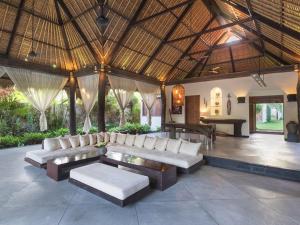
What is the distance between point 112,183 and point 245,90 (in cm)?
889

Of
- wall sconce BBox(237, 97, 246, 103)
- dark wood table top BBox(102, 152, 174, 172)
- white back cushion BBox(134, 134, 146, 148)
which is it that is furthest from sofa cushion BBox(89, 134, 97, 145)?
wall sconce BBox(237, 97, 246, 103)

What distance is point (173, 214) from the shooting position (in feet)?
8.59

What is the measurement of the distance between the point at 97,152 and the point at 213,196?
10.6 feet

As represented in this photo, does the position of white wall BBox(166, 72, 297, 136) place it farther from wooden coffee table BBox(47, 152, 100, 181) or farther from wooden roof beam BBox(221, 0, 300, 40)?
wooden coffee table BBox(47, 152, 100, 181)

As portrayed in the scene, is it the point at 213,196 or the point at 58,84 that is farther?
the point at 58,84

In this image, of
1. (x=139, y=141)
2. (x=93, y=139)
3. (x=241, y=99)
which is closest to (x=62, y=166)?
(x=93, y=139)

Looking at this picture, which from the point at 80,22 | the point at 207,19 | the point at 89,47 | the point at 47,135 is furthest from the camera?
the point at 207,19

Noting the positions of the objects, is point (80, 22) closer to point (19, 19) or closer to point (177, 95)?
point (19, 19)

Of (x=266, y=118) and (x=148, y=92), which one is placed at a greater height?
(x=148, y=92)

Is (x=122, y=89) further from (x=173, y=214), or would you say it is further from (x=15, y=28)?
(x=173, y=214)

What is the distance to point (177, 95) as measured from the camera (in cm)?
765

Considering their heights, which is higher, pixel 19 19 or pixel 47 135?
pixel 19 19

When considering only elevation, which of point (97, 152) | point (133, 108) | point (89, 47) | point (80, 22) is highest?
point (80, 22)

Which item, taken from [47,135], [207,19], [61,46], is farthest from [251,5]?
[47,135]
